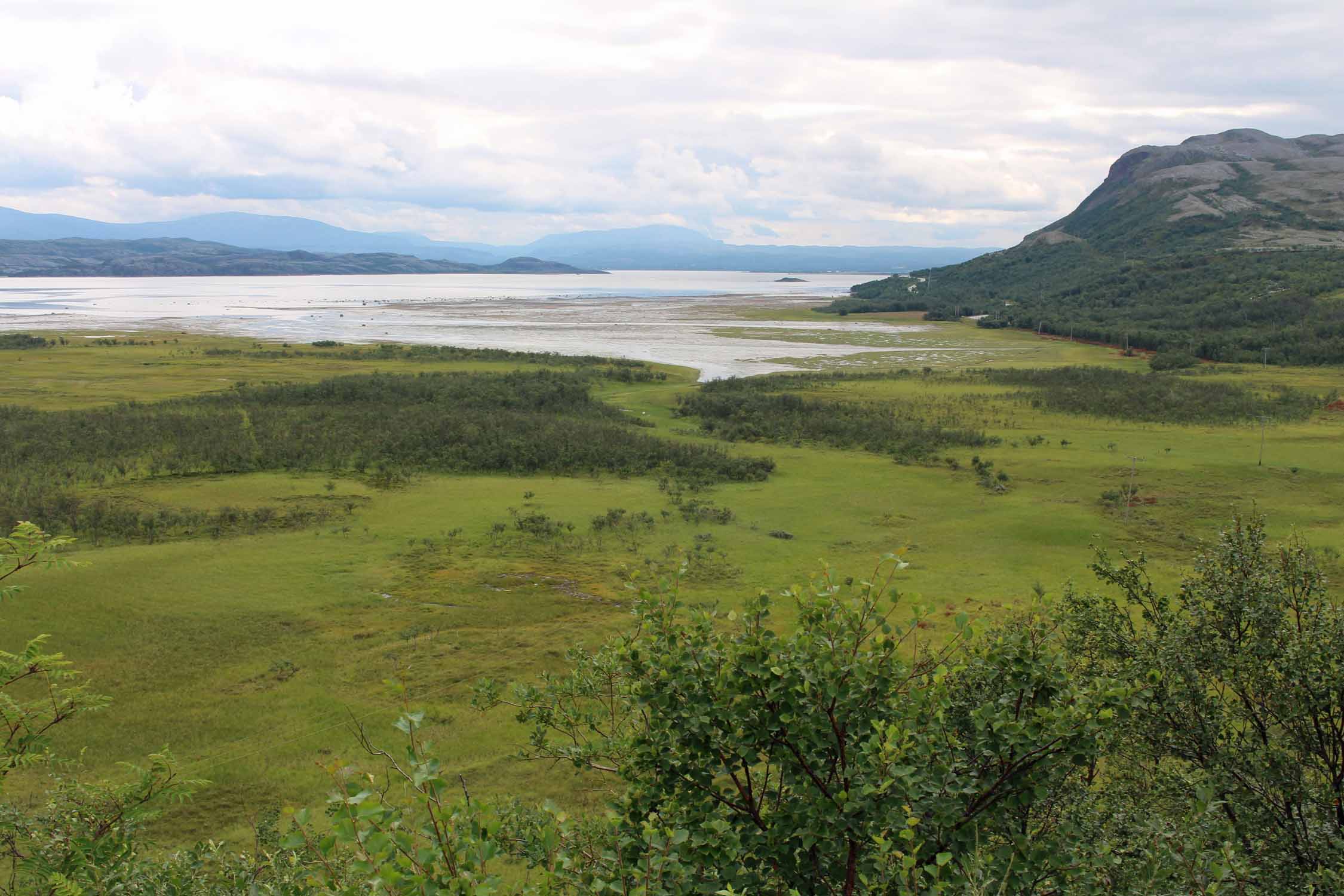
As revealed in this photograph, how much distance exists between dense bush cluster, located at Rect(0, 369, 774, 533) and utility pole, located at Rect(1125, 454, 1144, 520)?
15.6m

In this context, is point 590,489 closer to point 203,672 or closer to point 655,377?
point 203,672

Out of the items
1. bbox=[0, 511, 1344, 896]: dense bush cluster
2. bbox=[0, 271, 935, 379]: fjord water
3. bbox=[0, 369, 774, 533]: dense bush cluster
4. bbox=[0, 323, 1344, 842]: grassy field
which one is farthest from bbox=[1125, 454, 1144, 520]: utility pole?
bbox=[0, 271, 935, 379]: fjord water

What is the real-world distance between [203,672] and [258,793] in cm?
585

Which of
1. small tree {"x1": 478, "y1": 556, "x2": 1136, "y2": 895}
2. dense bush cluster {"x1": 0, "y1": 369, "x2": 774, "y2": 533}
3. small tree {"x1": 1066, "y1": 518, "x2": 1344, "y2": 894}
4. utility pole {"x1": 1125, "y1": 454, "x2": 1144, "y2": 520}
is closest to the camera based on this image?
small tree {"x1": 478, "y1": 556, "x2": 1136, "y2": 895}

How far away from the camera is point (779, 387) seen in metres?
69.2

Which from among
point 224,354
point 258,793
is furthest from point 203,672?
point 224,354

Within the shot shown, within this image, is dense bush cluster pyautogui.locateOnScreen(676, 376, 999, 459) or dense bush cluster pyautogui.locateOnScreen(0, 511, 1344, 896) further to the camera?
dense bush cluster pyautogui.locateOnScreen(676, 376, 999, 459)

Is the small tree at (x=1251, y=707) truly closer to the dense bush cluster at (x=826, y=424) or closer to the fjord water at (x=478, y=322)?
the dense bush cluster at (x=826, y=424)

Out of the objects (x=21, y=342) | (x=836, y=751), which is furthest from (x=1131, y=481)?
(x=21, y=342)

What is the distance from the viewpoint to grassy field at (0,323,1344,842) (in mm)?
17484

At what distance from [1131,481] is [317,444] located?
126 ft

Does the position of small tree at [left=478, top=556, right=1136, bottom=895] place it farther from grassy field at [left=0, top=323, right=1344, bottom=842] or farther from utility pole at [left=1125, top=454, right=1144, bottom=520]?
utility pole at [left=1125, top=454, right=1144, bottom=520]

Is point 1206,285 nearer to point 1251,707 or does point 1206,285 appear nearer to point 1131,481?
point 1131,481

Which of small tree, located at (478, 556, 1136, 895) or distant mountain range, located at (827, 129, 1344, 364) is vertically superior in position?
distant mountain range, located at (827, 129, 1344, 364)
